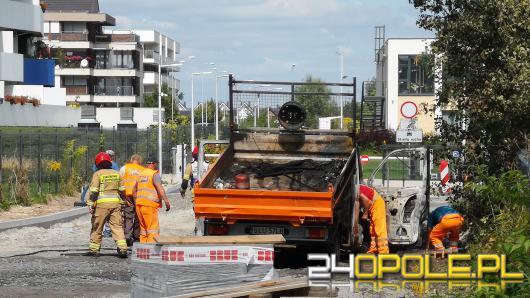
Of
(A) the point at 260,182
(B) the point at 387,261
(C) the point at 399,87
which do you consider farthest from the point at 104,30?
(B) the point at 387,261

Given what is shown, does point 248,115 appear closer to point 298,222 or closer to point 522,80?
point 298,222

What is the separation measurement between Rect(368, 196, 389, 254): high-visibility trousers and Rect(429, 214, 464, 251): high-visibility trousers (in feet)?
2.66

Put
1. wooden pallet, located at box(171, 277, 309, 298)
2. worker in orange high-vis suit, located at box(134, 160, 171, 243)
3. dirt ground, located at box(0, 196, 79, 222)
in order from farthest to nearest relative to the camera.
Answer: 1. dirt ground, located at box(0, 196, 79, 222)
2. worker in orange high-vis suit, located at box(134, 160, 171, 243)
3. wooden pallet, located at box(171, 277, 309, 298)

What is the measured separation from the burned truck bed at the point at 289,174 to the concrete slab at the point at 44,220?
7411mm

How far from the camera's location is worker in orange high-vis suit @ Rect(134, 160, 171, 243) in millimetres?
18047

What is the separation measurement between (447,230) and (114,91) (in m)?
106

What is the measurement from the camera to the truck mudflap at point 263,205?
56.6ft

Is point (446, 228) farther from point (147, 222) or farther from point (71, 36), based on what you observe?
point (71, 36)

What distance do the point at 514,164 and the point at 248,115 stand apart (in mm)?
4542

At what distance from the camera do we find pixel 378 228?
17312mm

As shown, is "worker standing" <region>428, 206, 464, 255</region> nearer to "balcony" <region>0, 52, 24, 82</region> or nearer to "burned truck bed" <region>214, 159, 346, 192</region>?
"burned truck bed" <region>214, 159, 346, 192</region>

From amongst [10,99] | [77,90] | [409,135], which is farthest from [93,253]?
[77,90]

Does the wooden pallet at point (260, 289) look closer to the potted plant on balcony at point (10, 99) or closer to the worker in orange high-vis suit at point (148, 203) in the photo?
the worker in orange high-vis suit at point (148, 203)

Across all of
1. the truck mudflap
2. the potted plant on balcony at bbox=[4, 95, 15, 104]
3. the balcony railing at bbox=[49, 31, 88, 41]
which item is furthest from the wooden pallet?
the balcony railing at bbox=[49, 31, 88, 41]
